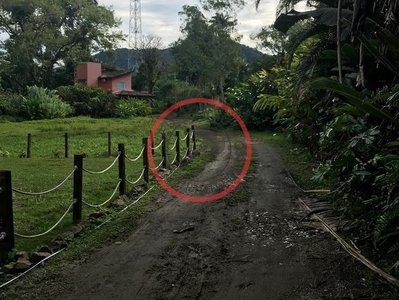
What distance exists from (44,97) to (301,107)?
65.6 ft

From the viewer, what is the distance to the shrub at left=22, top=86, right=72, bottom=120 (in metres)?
26.3

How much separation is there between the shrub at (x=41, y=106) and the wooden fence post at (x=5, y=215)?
23483 millimetres

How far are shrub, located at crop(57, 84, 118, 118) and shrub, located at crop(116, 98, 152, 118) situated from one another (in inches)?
21.9

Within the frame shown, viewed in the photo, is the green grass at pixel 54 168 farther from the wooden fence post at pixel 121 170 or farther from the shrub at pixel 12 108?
the shrub at pixel 12 108

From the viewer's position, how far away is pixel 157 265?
4297 millimetres

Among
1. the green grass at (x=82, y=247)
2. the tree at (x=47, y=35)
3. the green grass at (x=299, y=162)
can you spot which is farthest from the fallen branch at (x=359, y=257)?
the tree at (x=47, y=35)

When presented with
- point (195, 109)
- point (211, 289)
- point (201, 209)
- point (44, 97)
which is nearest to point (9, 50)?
point (44, 97)

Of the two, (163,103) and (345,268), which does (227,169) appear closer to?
(345,268)

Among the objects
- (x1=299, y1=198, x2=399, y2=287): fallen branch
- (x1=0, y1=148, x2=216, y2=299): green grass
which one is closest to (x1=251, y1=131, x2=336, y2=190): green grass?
(x1=299, y1=198, x2=399, y2=287): fallen branch

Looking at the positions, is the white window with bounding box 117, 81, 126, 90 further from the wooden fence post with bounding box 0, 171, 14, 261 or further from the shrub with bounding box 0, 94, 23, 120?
the wooden fence post with bounding box 0, 171, 14, 261

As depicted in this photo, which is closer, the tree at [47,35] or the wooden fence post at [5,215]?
the wooden fence post at [5,215]

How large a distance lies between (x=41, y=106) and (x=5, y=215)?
77.5 ft

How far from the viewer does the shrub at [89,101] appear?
Result: 29703mm

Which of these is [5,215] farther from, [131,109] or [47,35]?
[47,35]
